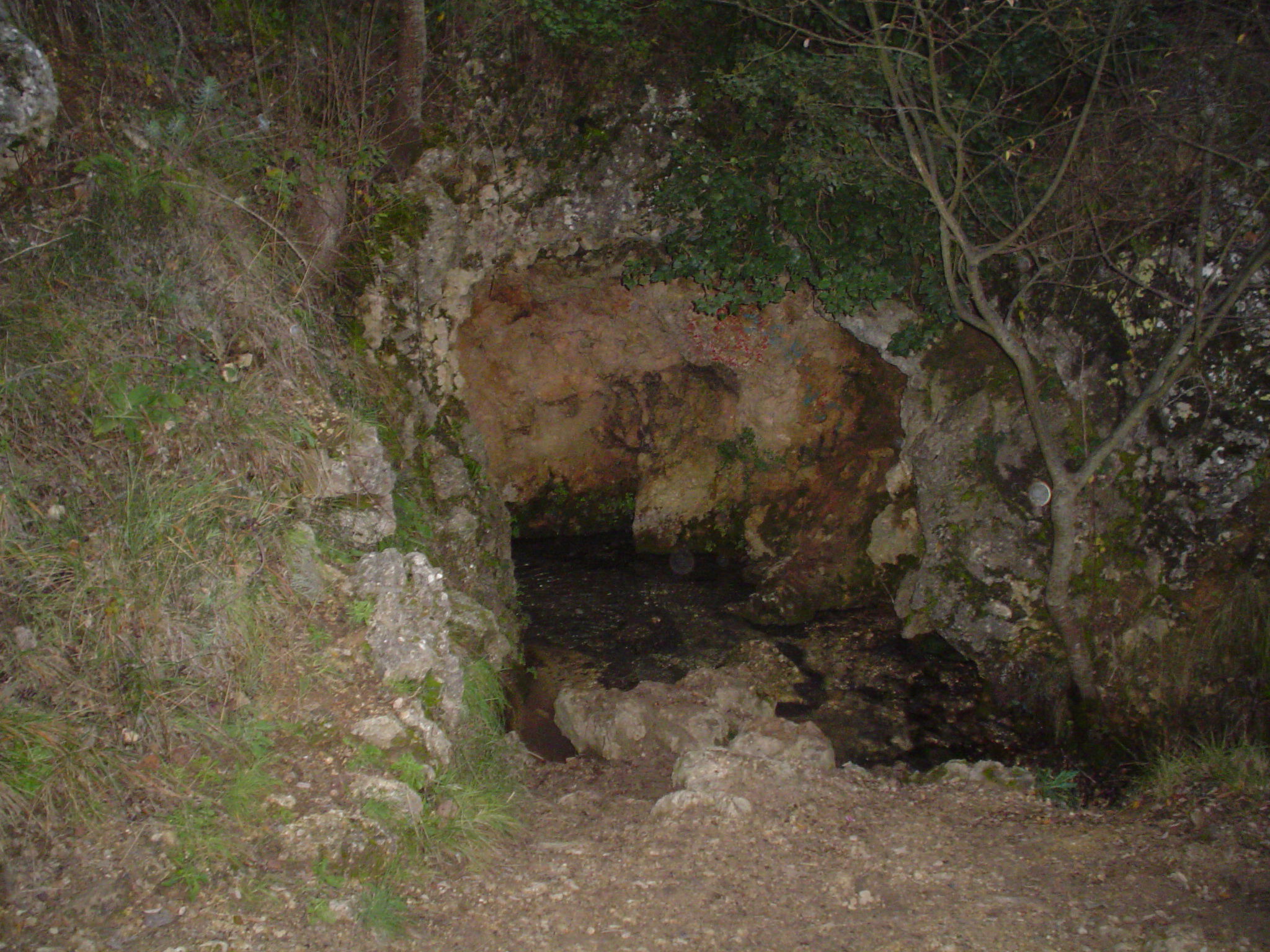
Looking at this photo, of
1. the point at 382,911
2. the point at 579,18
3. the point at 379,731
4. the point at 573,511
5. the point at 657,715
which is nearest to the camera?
the point at 382,911

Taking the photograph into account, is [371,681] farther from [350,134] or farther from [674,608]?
[674,608]

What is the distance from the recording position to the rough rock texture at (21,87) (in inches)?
140

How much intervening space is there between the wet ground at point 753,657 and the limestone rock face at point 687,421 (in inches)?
21.4

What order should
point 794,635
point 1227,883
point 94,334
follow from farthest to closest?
point 794,635 → point 94,334 → point 1227,883

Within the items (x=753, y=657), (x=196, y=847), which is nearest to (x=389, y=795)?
(x=196, y=847)

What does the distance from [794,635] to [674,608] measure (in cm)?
138

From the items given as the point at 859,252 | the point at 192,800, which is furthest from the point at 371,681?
the point at 859,252

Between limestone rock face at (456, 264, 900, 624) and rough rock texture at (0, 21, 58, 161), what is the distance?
182 inches

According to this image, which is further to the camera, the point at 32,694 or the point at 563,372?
the point at 563,372

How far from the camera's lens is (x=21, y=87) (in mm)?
3598

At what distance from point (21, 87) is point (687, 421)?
7.27 meters

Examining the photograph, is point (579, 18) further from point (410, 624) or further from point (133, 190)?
point (410, 624)

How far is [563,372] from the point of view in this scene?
981cm

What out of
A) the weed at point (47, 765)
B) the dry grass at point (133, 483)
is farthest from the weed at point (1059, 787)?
the weed at point (47, 765)
